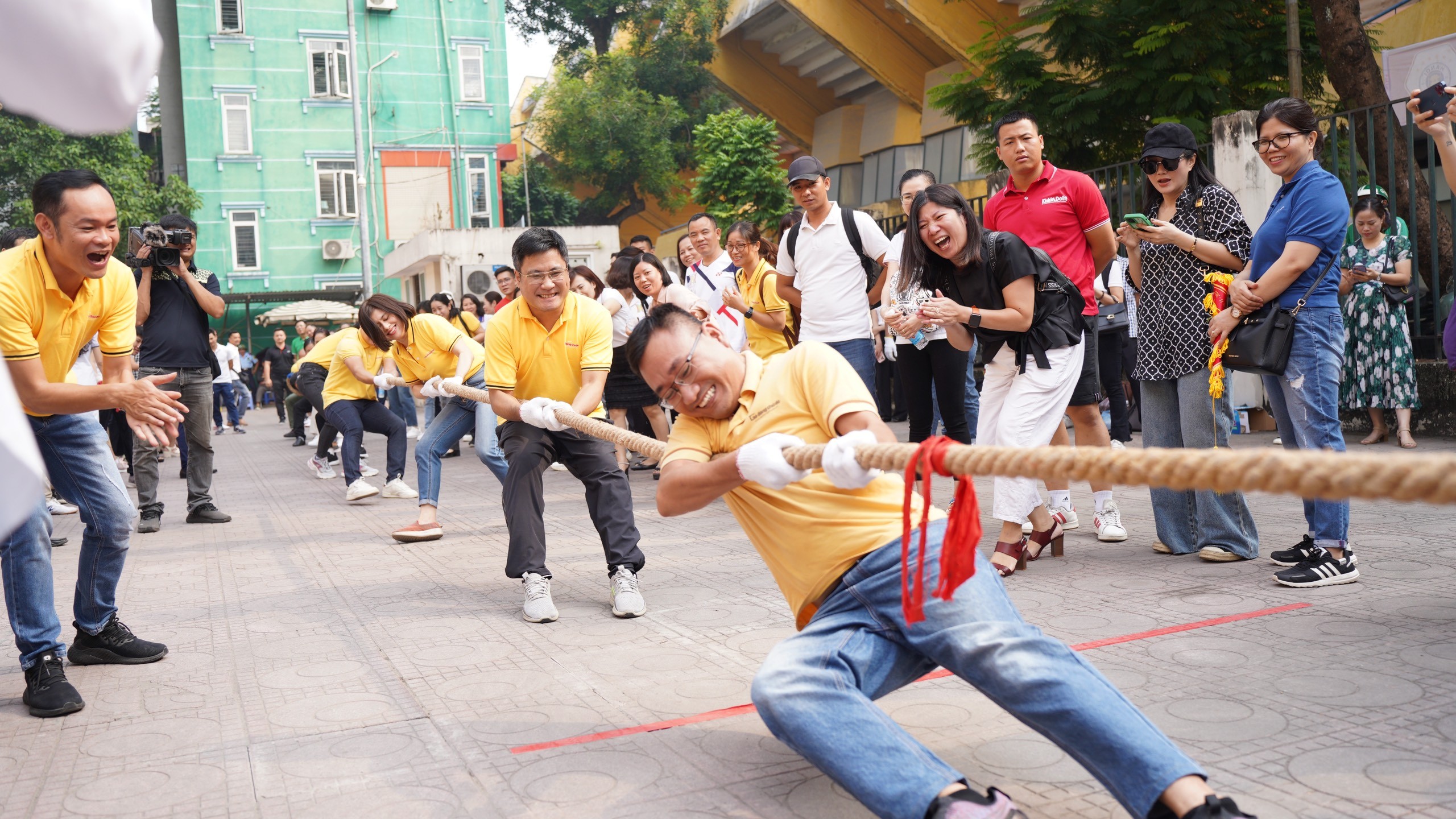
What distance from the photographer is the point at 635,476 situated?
10.2m

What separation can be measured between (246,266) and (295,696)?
3426cm

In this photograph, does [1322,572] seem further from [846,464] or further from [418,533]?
[418,533]

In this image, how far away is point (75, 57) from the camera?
53.5 inches

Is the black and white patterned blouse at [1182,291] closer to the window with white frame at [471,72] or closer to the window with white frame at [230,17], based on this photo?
the window with white frame at [471,72]

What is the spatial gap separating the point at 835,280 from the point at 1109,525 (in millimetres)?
2069

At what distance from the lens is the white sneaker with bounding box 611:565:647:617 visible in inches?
193

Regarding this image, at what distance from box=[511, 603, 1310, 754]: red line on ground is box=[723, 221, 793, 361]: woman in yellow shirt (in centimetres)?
385

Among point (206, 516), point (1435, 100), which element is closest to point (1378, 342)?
point (1435, 100)

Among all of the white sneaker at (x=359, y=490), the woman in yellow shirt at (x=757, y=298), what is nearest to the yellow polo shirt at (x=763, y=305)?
the woman in yellow shirt at (x=757, y=298)

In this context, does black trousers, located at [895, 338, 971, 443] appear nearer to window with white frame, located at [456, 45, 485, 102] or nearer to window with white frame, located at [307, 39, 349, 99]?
window with white frame, located at [307, 39, 349, 99]

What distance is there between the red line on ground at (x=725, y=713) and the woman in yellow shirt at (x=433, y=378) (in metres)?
3.63

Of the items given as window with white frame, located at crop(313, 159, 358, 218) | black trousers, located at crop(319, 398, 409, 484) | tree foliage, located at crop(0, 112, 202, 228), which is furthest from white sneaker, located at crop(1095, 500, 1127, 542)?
window with white frame, located at crop(313, 159, 358, 218)

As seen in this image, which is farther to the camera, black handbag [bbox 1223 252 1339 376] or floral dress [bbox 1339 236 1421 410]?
floral dress [bbox 1339 236 1421 410]

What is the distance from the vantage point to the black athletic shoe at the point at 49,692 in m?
3.84
